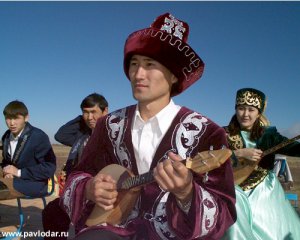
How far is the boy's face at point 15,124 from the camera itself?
16.5ft

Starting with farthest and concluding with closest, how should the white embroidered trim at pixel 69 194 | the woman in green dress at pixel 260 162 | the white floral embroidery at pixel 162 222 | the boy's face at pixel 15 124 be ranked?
the boy's face at pixel 15 124, the woman in green dress at pixel 260 162, the white embroidered trim at pixel 69 194, the white floral embroidery at pixel 162 222

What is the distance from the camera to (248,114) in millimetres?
4402

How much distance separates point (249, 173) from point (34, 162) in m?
2.88

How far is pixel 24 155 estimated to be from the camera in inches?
193

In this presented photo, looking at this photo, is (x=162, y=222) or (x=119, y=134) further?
(x=119, y=134)

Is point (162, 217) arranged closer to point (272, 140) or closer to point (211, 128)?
point (211, 128)

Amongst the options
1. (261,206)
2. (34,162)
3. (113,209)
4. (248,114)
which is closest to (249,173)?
(261,206)

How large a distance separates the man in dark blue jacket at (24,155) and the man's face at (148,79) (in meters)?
3.03

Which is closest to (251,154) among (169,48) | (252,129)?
(252,129)

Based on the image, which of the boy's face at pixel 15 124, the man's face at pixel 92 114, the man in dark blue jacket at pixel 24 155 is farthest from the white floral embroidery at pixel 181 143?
the boy's face at pixel 15 124

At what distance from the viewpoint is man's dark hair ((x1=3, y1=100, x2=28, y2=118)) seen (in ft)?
16.5

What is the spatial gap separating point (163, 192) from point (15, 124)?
11.9ft

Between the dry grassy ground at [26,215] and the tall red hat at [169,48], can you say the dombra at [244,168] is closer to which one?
the tall red hat at [169,48]

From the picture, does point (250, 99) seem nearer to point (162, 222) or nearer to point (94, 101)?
point (94, 101)
